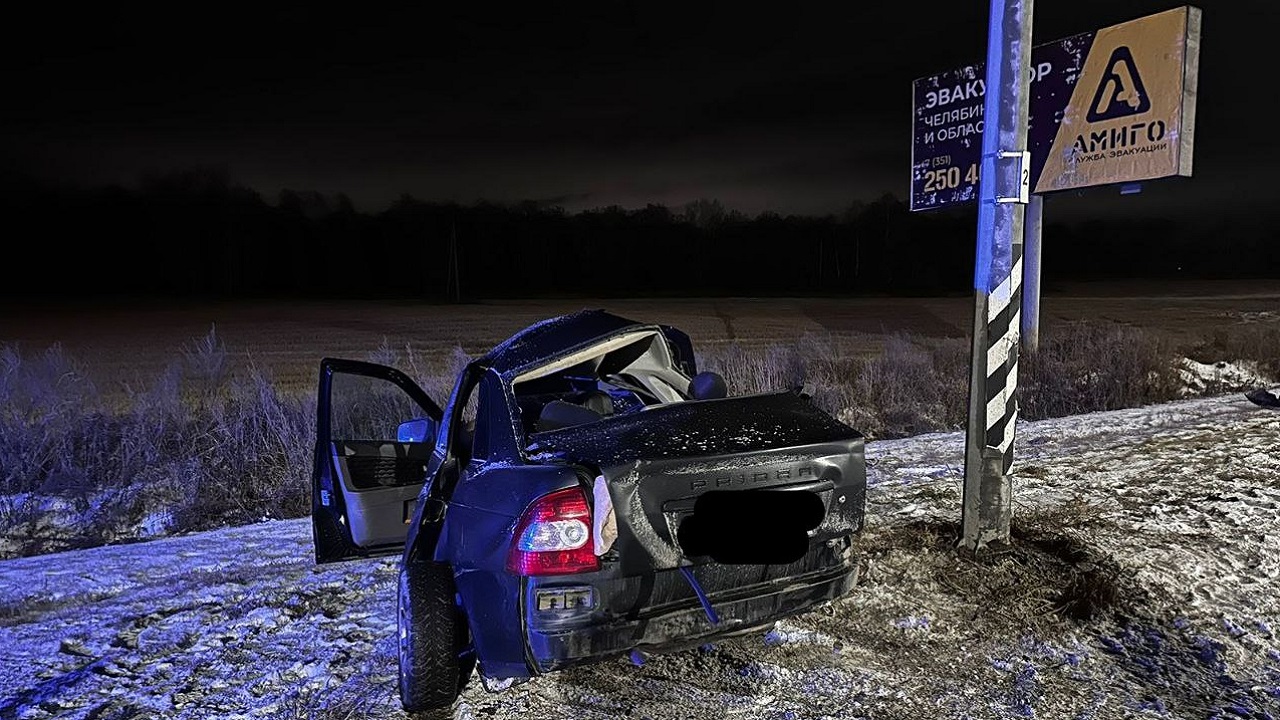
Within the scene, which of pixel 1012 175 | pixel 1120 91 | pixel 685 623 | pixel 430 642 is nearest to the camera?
pixel 685 623

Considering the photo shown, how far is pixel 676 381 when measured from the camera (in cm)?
466

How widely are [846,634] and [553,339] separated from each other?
6.66 ft

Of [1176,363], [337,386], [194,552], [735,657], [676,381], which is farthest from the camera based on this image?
[1176,363]

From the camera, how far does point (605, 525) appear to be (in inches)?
118

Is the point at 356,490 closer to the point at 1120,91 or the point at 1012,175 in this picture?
the point at 1012,175

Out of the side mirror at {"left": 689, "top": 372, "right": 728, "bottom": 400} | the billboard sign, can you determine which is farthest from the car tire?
the billboard sign

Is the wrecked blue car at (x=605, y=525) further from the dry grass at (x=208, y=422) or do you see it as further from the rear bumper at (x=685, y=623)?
the dry grass at (x=208, y=422)

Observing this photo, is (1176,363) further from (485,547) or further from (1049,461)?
(485,547)

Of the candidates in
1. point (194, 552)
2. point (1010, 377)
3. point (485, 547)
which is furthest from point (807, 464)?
point (194, 552)

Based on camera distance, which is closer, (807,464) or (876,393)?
(807,464)

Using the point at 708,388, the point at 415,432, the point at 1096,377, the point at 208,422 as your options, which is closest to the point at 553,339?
the point at 708,388

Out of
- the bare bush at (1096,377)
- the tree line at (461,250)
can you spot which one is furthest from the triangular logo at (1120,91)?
the tree line at (461,250)

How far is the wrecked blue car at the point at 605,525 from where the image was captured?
3008 millimetres

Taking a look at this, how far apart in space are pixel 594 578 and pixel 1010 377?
Result: 11.2ft
